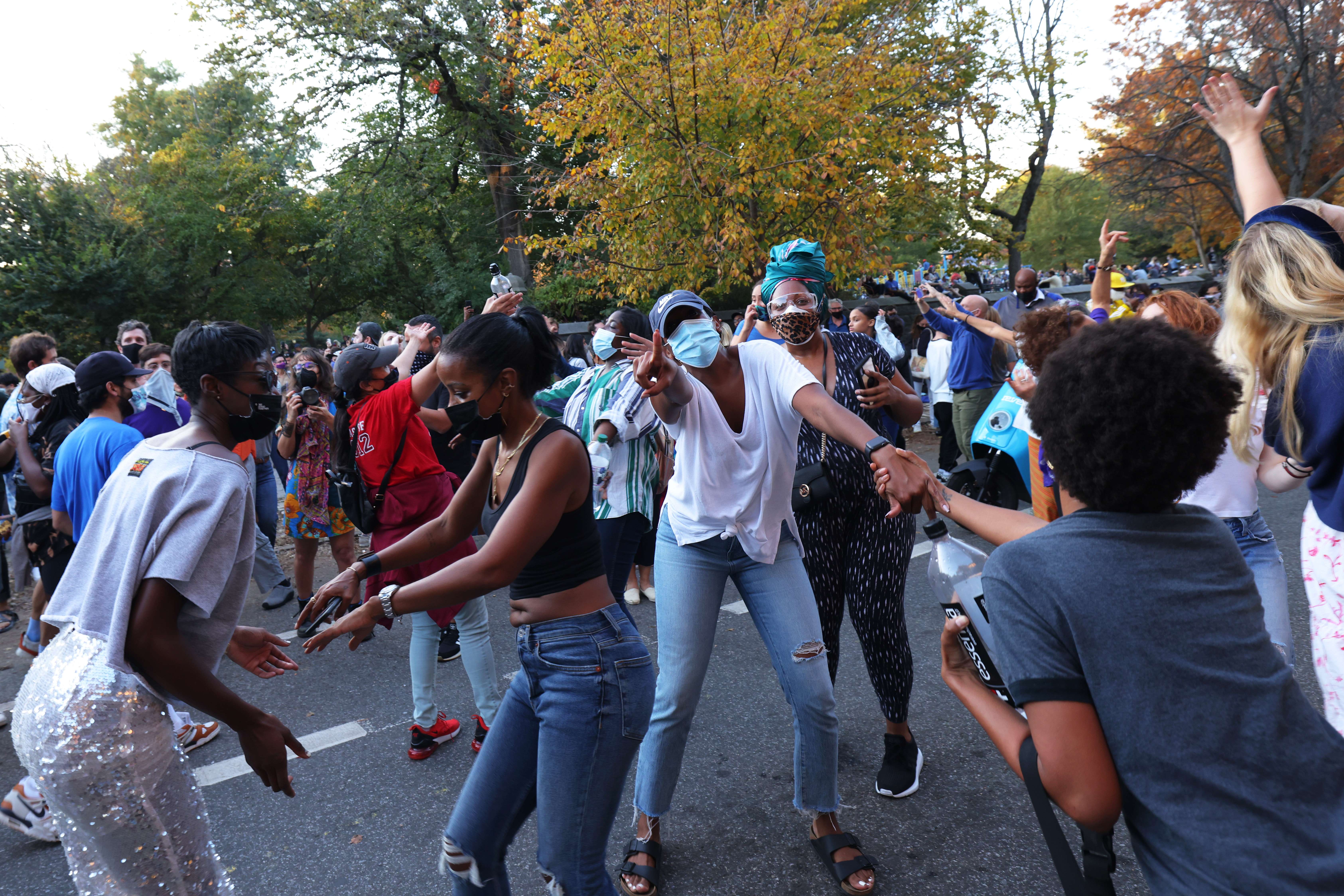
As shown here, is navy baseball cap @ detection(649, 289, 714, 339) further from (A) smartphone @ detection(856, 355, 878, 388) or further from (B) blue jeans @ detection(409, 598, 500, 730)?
(B) blue jeans @ detection(409, 598, 500, 730)

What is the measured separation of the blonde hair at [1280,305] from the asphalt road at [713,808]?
1.62 metres

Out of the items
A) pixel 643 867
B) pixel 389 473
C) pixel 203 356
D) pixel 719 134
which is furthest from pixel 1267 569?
pixel 719 134

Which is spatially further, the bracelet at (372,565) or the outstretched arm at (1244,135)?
the outstretched arm at (1244,135)

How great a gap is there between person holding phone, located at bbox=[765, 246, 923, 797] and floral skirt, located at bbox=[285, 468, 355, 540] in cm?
338

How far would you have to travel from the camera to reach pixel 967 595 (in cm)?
189

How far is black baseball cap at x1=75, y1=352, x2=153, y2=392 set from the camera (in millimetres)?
4090

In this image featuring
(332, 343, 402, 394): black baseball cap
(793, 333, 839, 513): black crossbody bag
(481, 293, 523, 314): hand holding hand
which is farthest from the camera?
(332, 343, 402, 394): black baseball cap

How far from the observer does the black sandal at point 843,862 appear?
9.04 feet

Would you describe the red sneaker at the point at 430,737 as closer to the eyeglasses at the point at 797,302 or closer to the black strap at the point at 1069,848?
the eyeglasses at the point at 797,302

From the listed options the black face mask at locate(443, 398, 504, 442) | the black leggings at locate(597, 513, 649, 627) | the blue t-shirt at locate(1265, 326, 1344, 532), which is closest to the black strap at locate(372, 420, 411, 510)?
the black leggings at locate(597, 513, 649, 627)

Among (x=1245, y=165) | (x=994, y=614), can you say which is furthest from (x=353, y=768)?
(x=1245, y=165)

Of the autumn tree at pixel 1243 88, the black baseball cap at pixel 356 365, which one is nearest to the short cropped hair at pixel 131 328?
the black baseball cap at pixel 356 365

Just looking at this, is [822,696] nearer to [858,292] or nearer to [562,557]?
[562,557]

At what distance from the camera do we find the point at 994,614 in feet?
4.79
